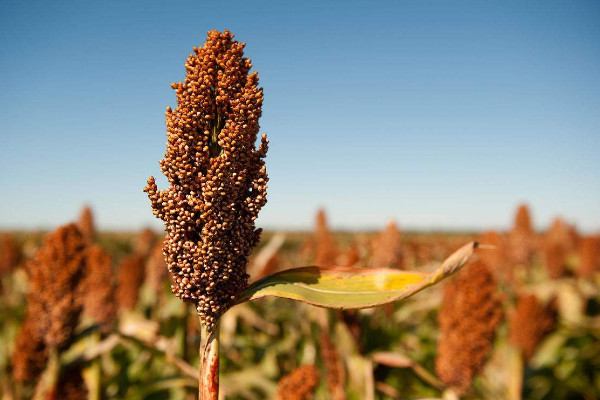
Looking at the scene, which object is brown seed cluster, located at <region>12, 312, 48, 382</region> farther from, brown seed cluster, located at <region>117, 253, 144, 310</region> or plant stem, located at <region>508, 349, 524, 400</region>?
plant stem, located at <region>508, 349, 524, 400</region>

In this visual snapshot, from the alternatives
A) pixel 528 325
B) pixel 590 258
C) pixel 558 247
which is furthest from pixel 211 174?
pixel 590 258

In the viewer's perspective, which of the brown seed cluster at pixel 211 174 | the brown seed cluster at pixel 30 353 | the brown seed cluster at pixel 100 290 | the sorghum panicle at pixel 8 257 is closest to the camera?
the brown seed cluster at pixel 211 174

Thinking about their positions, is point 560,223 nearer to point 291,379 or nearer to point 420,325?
point 420,325

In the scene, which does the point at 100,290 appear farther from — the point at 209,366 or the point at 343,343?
the point at 209,366

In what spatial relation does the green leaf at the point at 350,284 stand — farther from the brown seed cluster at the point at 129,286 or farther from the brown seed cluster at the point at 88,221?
the brown seed cluster at the point at 88,221

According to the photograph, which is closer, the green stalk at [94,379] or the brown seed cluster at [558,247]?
the green stalk at [94,379]

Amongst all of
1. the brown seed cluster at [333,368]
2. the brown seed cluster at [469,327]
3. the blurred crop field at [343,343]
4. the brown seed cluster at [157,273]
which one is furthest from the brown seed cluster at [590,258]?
the brown seed cluster at [157,273]
